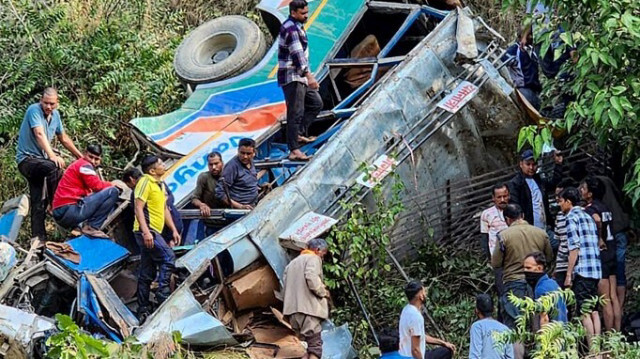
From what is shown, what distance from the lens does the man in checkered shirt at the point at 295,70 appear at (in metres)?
10.5

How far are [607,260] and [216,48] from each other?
6162 mm

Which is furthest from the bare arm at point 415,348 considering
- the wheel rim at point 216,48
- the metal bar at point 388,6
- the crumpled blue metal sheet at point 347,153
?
the wheel rim at point 216,48

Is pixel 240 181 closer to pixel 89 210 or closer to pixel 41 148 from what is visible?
pixel 89 210

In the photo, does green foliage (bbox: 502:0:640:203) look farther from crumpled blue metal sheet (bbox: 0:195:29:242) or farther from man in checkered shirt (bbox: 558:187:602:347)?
crumpled blue metal sheet (bbox: 0:195:29:242)

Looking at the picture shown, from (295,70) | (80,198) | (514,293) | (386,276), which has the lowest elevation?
(514,293)

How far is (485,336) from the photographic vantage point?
26.6 ft

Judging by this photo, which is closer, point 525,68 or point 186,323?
point 186,323

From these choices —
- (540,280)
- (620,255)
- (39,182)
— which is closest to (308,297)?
(540,280)

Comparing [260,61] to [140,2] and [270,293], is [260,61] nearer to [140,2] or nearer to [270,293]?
[140,2]

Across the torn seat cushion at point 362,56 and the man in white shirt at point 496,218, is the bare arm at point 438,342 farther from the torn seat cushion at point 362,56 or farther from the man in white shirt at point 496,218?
the torn seat cushion at point 362,56

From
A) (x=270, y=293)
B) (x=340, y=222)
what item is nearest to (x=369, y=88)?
(x=340, y=222)

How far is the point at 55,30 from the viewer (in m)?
13.7

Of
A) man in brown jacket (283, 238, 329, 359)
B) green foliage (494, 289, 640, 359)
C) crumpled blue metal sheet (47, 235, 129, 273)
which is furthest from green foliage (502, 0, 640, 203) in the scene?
crumpled blue metal sheet (47, 235, 129, 273)

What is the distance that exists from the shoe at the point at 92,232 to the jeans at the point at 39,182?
24.0 inches
